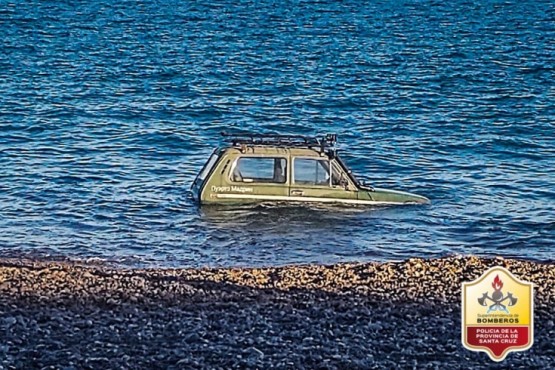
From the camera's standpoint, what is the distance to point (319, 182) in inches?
812

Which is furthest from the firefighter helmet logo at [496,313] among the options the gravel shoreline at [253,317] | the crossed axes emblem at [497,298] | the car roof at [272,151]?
the car roof at [272,151]

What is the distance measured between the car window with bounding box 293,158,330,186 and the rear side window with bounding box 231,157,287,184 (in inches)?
9.4

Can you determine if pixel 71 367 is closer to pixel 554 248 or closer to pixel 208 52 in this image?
pixel 554 248

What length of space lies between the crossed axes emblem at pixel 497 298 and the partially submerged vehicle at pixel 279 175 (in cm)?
1054

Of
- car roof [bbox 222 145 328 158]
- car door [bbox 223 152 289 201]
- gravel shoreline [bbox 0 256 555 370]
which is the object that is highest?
car roof [bbox 222 145 328 158]

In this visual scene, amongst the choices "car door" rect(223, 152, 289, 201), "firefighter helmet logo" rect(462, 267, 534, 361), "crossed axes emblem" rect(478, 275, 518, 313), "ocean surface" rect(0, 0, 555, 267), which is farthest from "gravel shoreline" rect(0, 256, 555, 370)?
"car door" rect(223, 152, 289, 201)

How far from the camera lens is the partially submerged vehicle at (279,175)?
66.9ft

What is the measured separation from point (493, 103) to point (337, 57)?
1017cm

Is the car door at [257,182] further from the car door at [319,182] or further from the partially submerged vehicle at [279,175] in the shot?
the car door at [319,182]

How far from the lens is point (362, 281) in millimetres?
15055

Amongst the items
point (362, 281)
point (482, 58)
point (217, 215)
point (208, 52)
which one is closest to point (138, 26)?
point (208, 52)

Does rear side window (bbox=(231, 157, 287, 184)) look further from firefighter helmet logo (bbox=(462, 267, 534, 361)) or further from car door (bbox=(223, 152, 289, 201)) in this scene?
firefighter helmet logo (bbox=(462, 267, 534, 361))

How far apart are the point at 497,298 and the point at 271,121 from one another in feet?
74.3

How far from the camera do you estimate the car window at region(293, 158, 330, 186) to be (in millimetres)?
20531
